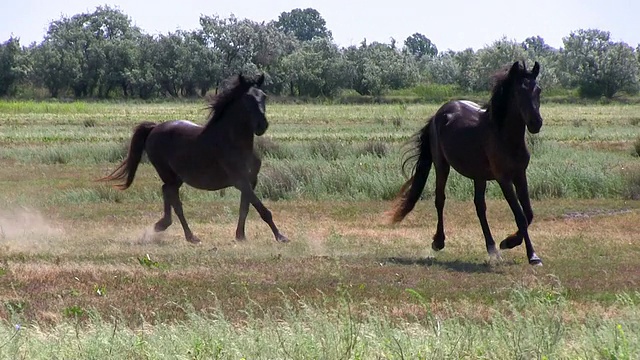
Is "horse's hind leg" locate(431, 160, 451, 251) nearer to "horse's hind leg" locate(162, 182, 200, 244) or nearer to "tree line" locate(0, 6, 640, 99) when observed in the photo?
"horse's hind leg" locate(162, 182, 200, 244)

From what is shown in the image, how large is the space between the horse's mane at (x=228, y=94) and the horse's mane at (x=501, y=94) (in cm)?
369

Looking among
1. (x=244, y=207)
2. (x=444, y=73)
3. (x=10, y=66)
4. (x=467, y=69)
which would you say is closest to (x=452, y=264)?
(x=244, y=207)

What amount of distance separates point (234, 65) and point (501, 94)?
7040 cm

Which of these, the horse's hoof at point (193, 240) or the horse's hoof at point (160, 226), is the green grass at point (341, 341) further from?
the horse's hoof at point (160, 226)

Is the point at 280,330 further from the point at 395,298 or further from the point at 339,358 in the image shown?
the point at 395,298

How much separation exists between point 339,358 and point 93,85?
286 feet

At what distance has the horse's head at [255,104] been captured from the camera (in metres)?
14.2

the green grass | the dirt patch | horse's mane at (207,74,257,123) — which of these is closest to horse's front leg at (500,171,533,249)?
horse's mane at (207,74,257,123)

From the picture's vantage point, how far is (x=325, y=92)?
90.9m

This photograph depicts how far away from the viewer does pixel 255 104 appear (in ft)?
47.0

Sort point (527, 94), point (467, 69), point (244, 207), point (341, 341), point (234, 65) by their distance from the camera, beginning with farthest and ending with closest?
point (467, 69), point (234, 65), point (244, 207), point (527, 94), point (341, 341)

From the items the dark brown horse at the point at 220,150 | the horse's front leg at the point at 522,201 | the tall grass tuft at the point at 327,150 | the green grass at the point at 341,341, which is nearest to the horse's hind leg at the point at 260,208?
the dark brown horse at the point at 220,150

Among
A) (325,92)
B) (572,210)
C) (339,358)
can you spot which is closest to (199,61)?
(325,92)

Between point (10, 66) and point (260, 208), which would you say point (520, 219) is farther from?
point (10, 66)
